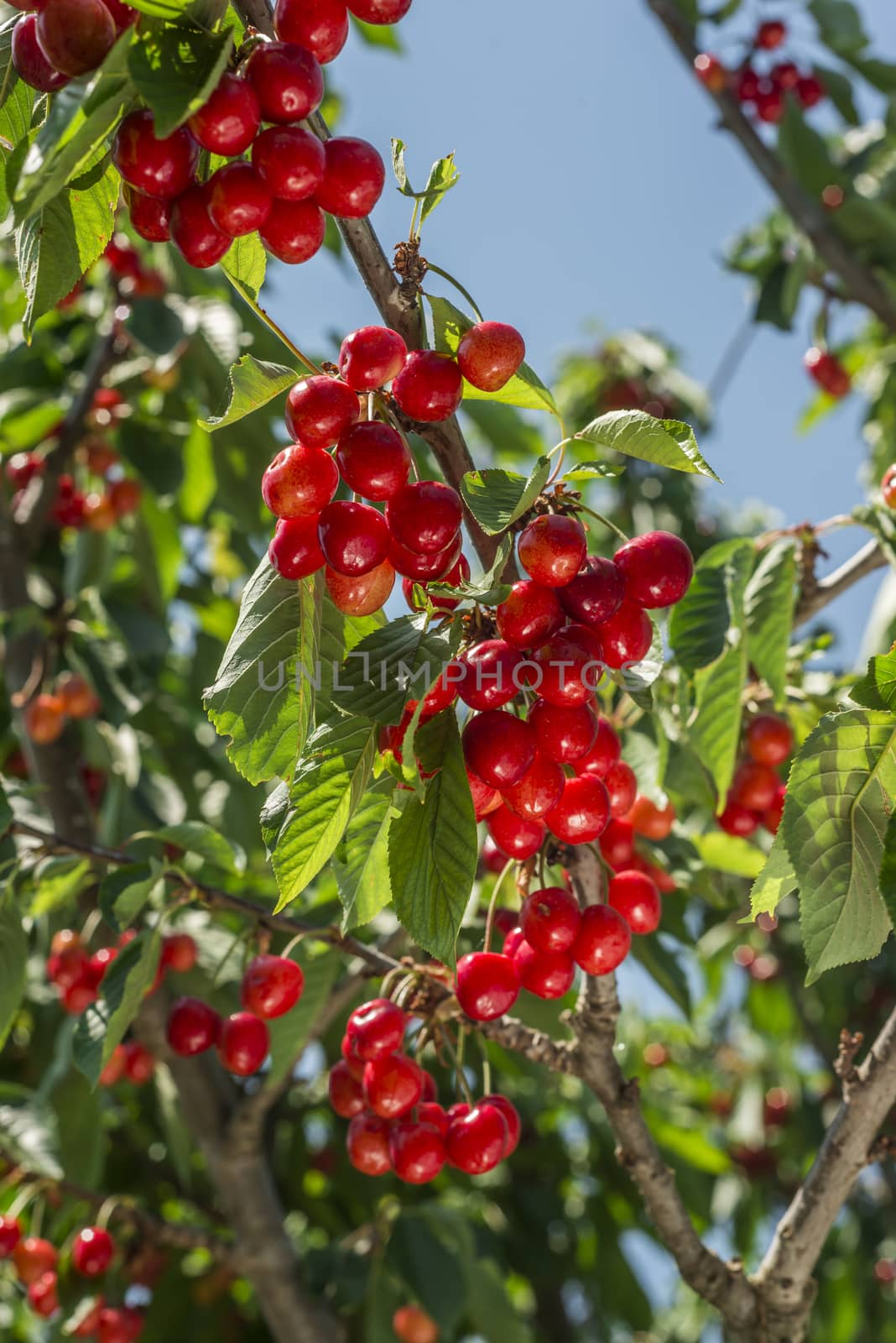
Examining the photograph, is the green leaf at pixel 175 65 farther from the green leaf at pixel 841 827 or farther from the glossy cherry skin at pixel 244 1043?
the glossy cherry skin at pixel 244 1043

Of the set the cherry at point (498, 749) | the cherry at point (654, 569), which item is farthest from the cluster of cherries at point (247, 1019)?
the cherry at point (654, 569)

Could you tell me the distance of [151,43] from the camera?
102 centimetres

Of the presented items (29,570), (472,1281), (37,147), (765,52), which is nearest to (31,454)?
(29,570)

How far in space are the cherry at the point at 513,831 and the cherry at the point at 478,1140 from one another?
0.43 metres

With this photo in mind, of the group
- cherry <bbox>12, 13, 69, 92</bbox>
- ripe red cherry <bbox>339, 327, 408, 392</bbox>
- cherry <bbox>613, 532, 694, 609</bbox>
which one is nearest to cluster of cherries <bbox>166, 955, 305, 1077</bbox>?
cherry <bbox>613, 532, 694, 609</bbox>

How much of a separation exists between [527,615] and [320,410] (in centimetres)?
29

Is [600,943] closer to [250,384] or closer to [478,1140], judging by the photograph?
[478,1140]

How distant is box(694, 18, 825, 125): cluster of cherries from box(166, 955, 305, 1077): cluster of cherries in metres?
4.02

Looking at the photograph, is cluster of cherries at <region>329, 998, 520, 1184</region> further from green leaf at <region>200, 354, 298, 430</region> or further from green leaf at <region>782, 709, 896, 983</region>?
green leaf at <region>200, 354, 298, 430</region>

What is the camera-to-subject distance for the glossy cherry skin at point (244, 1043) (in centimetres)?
199

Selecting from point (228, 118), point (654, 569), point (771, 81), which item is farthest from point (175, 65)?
point (771, 81)

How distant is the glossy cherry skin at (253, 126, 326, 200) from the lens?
1104 mm

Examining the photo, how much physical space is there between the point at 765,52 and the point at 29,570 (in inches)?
137

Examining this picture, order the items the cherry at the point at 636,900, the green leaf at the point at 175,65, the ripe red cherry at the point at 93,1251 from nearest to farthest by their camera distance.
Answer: the green leaf at the point at 175,65 → the cherry at the point at 636,900 → the ripe red cherry at the point at 93,1251
